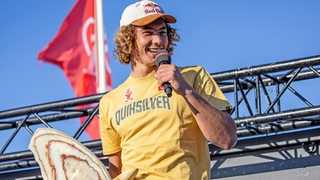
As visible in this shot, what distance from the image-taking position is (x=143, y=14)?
3814 millimetres

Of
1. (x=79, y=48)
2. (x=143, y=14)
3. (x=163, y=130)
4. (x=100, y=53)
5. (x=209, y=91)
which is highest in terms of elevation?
(x=79, y=48)

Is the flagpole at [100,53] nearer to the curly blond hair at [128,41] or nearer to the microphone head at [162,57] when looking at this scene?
the curly blond hair at [128,41]

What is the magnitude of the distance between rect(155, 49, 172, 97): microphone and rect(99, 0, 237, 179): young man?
0.08ft

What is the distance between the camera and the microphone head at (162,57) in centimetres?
351

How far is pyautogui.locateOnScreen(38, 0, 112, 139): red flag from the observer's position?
14.5 metres

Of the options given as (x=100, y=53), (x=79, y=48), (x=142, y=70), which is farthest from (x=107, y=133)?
(x=79, y=48)

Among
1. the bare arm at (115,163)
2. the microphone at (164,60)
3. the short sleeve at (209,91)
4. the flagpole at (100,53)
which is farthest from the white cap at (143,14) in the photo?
the flagpole at (100,53)

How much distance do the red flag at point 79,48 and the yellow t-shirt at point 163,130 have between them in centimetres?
1075

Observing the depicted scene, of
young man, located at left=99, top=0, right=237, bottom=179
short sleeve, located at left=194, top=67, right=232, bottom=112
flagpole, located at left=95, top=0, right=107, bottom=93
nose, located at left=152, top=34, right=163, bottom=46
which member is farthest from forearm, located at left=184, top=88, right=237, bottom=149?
flagpole, located at left=95, top=0, right=107, bottom=93

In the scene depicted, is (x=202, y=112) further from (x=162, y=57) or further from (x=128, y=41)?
(x=128, y=41)

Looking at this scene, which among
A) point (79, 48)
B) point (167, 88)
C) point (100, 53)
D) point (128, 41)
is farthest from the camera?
point (79, 48)

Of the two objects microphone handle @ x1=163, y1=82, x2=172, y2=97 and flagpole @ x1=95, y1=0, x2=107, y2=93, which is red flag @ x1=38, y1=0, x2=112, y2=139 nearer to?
flagpole @ x1=95, y1=0, x2=107, y2=93

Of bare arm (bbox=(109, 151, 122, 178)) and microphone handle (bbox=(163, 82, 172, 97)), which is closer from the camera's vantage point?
microphone handle (bbox=(163, 82, 172, 97))

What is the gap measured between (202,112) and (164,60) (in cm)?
28
